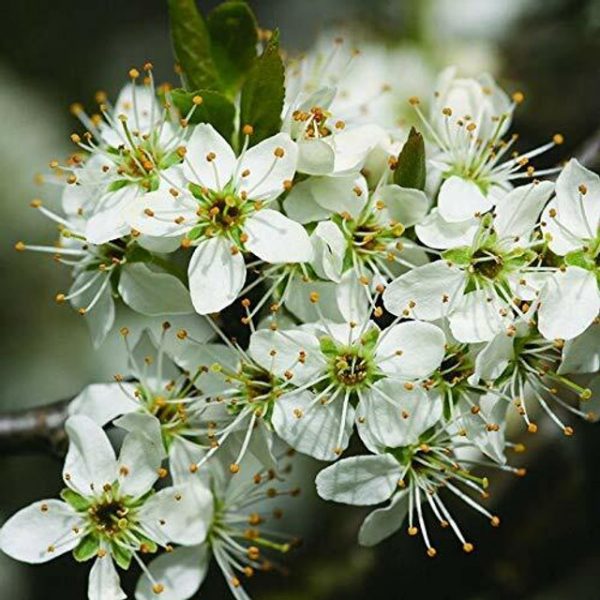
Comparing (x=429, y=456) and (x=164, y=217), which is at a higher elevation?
(x=164, y=217)

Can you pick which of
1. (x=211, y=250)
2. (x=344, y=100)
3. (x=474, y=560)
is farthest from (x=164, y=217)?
(x=474, y=560)

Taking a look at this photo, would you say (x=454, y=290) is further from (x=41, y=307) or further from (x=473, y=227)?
(x=41, y=307)

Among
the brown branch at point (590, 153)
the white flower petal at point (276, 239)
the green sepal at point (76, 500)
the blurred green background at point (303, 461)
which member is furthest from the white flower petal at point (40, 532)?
the brown branch at point (590, 153)

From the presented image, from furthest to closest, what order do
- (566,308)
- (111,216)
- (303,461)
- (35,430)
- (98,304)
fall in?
(303,461), (35,430), (98,304), (111,216), (566,308)

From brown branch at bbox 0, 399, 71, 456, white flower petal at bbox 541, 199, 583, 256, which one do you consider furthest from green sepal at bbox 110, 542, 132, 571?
white flower petal at bbox 541, 199, 583, 256

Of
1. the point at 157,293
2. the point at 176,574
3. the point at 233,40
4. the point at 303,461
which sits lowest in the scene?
the point at 303,461

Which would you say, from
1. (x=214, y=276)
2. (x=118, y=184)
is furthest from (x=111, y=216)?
(x=214, y=276)

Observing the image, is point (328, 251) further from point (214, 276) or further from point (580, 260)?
point (580, 260)
